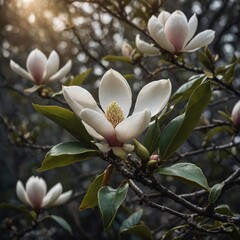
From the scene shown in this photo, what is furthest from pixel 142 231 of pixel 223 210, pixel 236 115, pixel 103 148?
pixel 236 115

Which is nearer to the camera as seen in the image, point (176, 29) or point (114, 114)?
point (114, 114)

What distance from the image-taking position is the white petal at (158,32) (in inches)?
41.5

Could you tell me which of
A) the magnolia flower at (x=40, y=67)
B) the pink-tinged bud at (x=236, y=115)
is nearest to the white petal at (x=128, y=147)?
the pink-tinged bud at (x=236, y=115)

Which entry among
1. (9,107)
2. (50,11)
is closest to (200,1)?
(50,11)

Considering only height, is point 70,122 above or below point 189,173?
above

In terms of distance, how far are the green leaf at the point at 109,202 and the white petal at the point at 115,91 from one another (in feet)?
0.71

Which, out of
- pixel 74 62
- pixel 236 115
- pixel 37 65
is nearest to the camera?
pixel 236 115

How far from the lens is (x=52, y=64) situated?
1390 millimetres

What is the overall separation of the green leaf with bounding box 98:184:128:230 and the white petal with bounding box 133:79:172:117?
0.62 ft

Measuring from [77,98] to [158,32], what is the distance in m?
0.38

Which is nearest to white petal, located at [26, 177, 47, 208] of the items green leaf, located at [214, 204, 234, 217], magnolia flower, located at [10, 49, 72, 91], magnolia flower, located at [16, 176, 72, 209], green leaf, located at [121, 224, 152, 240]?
magnolia flower, located at [16, 176, 72, 209]

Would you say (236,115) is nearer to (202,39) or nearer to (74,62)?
(202,39)

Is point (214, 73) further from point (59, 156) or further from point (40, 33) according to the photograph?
point (40, 33)

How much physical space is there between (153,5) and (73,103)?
81 centimetres
